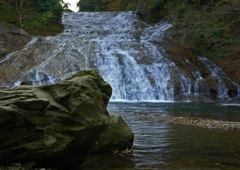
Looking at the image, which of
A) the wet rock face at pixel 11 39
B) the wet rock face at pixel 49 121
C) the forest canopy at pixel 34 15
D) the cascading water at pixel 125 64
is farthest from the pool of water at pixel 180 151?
the forest canopy at pixel 34 15

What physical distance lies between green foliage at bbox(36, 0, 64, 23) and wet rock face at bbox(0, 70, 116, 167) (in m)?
27.4

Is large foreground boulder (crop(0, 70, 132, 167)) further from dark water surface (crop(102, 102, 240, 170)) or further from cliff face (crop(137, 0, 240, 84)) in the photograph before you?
cliff face (crop(137, 0, 240, 84))

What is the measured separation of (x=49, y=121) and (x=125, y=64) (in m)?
16.6

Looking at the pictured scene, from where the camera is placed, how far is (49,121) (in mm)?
3352

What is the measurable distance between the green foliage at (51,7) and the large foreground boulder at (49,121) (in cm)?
2740

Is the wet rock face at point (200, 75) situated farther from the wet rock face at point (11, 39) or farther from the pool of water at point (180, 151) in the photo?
the wet rock face at point (11, 39)

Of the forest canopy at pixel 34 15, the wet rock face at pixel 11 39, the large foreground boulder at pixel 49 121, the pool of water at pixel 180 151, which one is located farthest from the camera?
the forest canopy at pixel 34 15

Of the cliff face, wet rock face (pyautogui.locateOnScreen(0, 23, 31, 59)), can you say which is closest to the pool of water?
the cliff face

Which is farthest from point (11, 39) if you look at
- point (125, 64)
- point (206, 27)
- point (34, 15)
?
point (206, 27)

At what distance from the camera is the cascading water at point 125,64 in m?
18.0

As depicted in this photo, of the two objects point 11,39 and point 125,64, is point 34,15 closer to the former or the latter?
point 11,39

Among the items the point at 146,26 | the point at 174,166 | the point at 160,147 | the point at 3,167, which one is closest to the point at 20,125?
the point at 3,167

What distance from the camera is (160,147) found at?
17.0 feet

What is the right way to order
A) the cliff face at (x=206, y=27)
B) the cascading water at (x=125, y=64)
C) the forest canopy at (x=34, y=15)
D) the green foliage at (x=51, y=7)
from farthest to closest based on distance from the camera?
the green foliage at (x=51, y=7), the forest canopy at (x=34, y=15), the cliff face at (x=206, y=27), the cascading water at (x=125, y=64)
